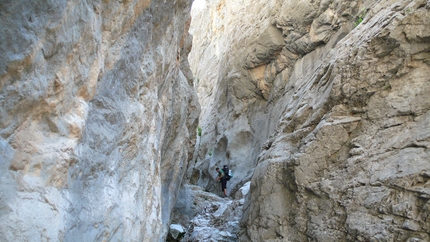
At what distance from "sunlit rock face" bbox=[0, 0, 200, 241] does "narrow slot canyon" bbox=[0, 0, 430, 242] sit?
0.04 ft

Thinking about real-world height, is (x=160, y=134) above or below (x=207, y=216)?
above

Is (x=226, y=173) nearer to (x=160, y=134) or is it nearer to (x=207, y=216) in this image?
(x=207, y=216)

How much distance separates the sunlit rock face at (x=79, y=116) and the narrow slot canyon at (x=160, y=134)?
1 cm

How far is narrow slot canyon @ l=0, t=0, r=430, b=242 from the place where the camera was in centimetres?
259

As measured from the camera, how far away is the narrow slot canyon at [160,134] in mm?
2592

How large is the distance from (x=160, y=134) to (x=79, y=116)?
13.1 feet

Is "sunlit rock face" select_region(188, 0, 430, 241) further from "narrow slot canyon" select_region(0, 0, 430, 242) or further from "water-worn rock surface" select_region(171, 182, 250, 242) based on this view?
"water-worn rock surface" select_region(171, 182, 250, 242)

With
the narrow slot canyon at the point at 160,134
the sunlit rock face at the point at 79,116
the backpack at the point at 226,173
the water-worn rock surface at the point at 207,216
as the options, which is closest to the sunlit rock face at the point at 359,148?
the narrow slot canyon at the point at 160,134

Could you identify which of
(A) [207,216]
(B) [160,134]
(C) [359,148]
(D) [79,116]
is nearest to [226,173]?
(A) [207,216]

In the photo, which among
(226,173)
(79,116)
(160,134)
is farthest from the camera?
(226,173)

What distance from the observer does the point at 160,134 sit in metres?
7.33

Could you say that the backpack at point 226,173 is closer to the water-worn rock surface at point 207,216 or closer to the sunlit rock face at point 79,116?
the water-worn rock surface at point 207,216

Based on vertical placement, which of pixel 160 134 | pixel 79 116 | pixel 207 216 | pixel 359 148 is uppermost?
pixel 359 148

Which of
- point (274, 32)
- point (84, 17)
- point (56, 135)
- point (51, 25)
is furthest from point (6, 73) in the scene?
point (274, 32)
